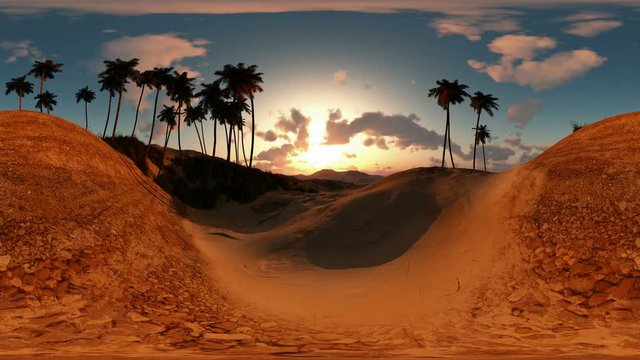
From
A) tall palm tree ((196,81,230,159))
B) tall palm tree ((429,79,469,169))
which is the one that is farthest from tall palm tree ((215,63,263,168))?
tall palm tree ((429,79,469,169))

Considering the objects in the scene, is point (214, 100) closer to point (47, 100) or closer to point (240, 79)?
point (240, 79)

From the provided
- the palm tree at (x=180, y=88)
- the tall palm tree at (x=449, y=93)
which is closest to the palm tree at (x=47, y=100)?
the palm tree at (x=180, y=88)

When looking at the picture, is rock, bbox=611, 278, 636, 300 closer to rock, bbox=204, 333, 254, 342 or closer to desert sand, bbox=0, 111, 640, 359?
desert sand, bbox=0, 111, 640, 359

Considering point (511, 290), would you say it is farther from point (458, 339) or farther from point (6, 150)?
point (6, 150)

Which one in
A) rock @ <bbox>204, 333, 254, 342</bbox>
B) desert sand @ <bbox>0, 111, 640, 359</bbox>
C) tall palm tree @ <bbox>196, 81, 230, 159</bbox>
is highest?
tall palm tree @ <bbox>196, 81, 230, 159</bbox>

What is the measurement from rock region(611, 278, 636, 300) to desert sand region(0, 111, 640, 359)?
0.20ft

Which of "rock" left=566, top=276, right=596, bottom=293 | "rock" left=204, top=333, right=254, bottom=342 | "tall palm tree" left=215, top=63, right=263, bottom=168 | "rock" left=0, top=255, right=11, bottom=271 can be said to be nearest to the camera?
"rock" left=204, top=333, right=254, bottom=342

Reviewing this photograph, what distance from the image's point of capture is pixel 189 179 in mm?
48531

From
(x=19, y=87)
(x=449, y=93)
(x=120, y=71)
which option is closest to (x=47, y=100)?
(x=19, y=87)

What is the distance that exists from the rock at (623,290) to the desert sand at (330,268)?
0.20 feet

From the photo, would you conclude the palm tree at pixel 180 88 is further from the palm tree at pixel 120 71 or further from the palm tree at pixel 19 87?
the palm tree at pixel 19 87

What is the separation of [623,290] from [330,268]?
12.0 m

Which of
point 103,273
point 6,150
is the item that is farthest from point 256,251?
point 6,150

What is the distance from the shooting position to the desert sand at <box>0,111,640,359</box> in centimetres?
1227
